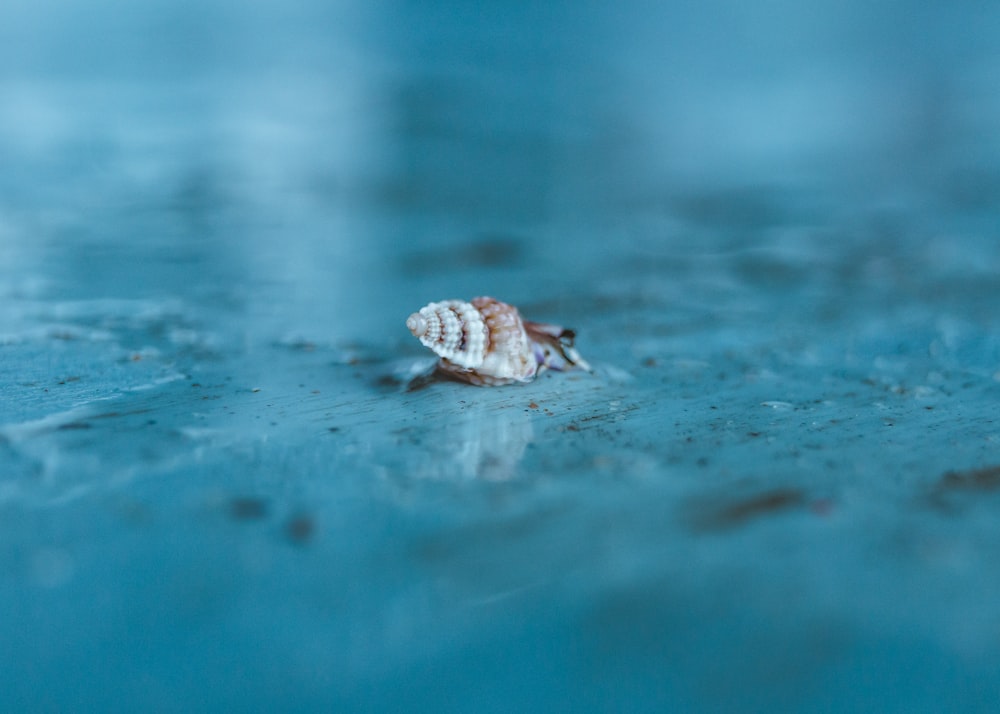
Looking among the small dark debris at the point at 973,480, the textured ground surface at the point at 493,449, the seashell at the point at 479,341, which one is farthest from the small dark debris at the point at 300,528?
the small dark debris at the point at 973,480

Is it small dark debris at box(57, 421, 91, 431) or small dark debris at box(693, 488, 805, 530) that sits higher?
small dark debris at box(57, 421, 91, 431)

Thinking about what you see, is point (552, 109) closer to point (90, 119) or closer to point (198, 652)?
point (90, 119)

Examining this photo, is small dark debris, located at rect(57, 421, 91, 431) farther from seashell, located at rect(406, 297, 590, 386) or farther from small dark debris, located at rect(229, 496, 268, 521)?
seashell, located at rect(406, 297, 590, 386)

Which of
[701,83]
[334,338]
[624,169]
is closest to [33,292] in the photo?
[334,338]

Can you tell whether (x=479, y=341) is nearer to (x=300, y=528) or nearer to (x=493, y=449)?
(x=493, y=449)

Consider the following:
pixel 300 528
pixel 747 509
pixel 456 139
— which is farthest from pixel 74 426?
pixel 456 139

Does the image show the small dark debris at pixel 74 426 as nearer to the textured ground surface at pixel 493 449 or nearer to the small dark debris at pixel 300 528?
the textured ground surface at pixel 493 449

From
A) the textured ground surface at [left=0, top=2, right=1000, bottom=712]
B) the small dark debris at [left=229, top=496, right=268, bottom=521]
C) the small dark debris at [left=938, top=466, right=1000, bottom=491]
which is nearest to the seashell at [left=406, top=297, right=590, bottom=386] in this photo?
the textured ground surface at [left=0, top=2, right=1000, bottom=712]

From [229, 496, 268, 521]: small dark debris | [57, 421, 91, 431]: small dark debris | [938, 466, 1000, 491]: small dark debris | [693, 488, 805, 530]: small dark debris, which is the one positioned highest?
[57, 421, 91, 431]: small dark debris
